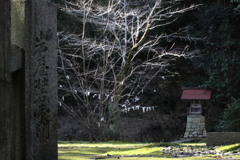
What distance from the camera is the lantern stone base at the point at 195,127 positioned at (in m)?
18.9

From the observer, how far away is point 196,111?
19.7 metres

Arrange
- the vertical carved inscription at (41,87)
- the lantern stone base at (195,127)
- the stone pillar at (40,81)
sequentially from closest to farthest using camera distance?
the stone pillar at (40,81)
the vertical carved inscription at (41,87)
the lantern stone base at (195,127)

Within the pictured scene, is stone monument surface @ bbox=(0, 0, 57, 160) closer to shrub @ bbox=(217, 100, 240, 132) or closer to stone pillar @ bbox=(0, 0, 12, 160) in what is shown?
stone pillar @ bbox=(0, 0, 12, 160)

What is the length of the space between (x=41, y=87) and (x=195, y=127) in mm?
14099

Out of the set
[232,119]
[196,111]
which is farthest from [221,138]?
[196,111]

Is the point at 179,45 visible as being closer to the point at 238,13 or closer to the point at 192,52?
the point at 192,52

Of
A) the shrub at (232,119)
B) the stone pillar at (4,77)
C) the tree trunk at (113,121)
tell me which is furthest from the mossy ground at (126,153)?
the shrub at (232,119)

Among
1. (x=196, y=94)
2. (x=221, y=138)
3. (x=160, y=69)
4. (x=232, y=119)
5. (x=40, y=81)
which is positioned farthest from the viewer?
(x=196, y=94)

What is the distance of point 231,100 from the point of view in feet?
62.9

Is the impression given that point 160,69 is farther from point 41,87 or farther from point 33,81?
point 33,81

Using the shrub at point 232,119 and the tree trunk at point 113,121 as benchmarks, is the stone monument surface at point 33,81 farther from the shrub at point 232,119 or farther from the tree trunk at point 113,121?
the shrub at point 232,119

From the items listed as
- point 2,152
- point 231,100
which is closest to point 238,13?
point 231,100

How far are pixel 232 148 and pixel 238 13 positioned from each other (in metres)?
11.3

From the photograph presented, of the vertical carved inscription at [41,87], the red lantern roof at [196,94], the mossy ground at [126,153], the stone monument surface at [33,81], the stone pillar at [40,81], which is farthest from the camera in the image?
the red lantern roof at [196,94]
